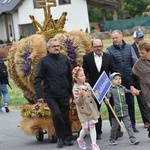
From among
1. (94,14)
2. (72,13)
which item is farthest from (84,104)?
(94,14)

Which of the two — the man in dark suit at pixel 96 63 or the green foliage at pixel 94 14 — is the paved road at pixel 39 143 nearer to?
the man in dark suit at pixel 96 63

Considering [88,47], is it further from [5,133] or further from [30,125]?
[5,133]

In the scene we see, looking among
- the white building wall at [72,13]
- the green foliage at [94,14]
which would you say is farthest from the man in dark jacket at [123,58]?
the green foliage at [94,14]

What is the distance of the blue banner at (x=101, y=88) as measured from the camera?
9.94m

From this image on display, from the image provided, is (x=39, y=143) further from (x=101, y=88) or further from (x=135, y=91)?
(x=135, y=91)

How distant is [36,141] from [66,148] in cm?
148

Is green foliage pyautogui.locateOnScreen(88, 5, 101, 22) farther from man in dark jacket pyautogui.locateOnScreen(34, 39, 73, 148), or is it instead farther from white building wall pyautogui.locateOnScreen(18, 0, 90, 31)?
man in dark jacket pyautogui.locateOnScreen(34, 39, 73, 148)

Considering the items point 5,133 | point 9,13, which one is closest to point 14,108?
point 5,133

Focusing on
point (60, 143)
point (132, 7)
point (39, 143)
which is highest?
point (132, 7)

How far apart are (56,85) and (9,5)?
53.7m

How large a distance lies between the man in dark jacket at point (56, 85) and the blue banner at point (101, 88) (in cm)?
83

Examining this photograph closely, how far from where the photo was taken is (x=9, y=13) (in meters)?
63.8

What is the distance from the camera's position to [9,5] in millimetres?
63375

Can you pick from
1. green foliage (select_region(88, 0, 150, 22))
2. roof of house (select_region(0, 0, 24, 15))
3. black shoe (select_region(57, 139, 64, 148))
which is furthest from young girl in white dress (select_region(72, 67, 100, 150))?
green foliage (select_region(88, 0, 150, 22))
